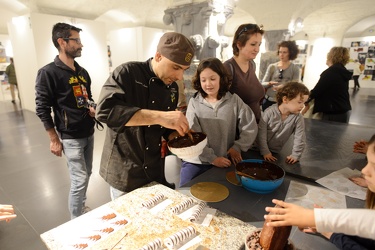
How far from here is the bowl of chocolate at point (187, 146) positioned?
3.58 ft

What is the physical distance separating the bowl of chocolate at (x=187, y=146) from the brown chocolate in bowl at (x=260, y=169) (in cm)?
30

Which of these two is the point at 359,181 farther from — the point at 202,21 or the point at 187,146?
the point at 202,21

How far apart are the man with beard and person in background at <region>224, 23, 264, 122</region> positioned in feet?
4.17

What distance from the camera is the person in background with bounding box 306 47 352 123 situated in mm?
2809

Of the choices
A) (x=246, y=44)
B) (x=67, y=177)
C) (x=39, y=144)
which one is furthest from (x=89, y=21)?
(x=246, y=44)

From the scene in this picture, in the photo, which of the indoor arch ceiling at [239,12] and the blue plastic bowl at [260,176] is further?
the indoor arch ceiling at [239,12]

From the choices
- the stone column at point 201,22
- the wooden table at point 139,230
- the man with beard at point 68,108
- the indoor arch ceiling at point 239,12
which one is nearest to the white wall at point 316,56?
the indoor arch ceiling at point 239,12

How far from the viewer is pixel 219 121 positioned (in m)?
1.63

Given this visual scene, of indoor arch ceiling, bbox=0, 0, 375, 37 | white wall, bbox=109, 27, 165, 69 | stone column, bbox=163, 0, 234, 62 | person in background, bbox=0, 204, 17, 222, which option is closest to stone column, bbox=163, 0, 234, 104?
stone column, bbox=163, 0, 234, 62

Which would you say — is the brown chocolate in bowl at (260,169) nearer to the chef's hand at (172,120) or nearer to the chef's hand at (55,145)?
the chef's hand at (172,120)

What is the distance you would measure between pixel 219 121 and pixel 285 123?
0.55 meters

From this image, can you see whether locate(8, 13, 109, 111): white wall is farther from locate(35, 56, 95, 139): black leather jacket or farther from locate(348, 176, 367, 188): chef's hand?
locate(348, 176, 367, 188): chef's hand

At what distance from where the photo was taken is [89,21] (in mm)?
6145

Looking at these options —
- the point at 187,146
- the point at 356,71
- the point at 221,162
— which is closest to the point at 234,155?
the point at 221,162
